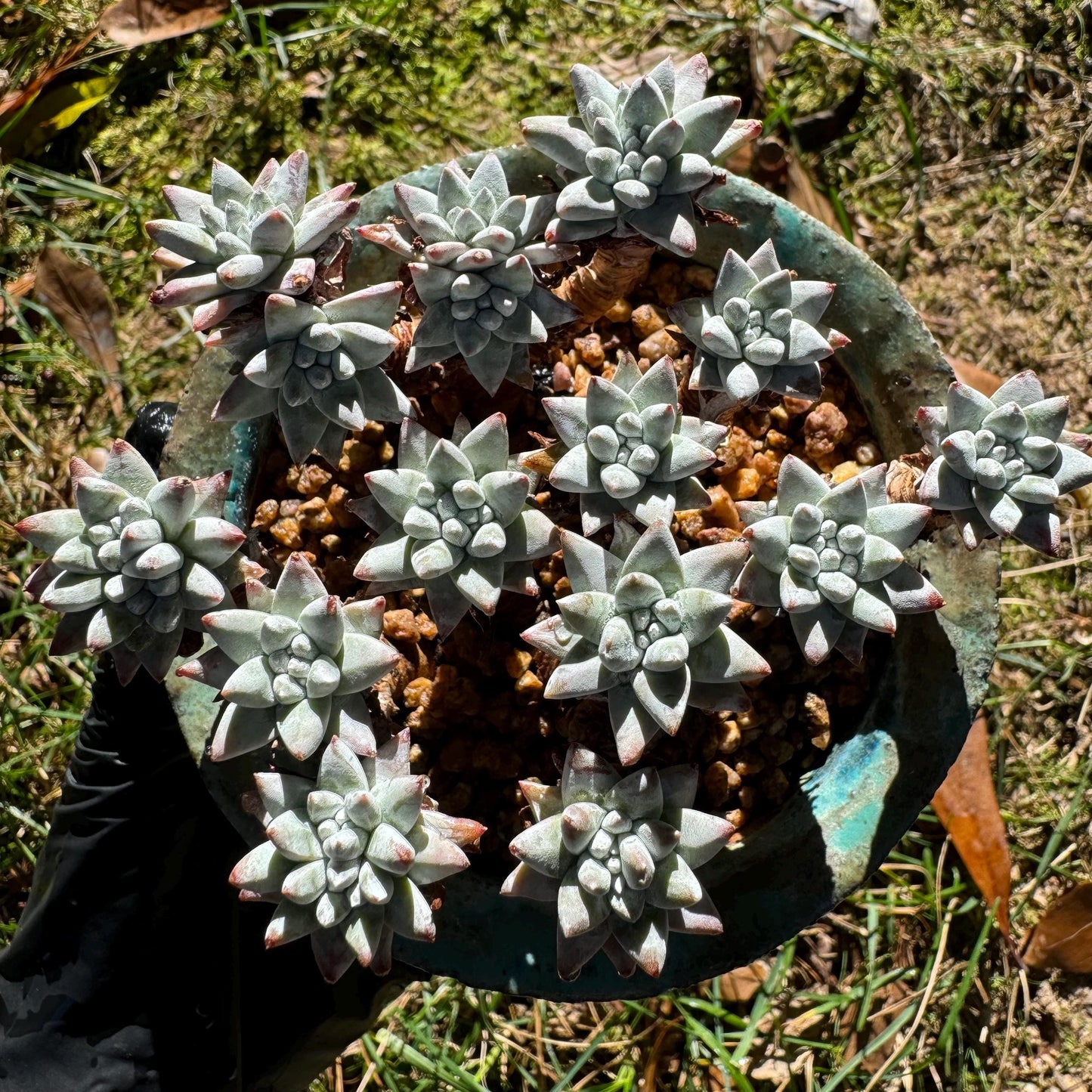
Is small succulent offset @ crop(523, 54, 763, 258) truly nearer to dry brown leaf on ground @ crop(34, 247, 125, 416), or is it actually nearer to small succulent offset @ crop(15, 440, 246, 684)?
small succulent offset @ crop(15, 440, 246, 684)

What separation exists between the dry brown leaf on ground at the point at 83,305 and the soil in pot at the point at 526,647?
→ 92 cm

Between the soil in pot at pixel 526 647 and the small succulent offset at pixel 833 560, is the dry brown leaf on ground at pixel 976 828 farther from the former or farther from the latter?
the small succulent offset at pixel 833 560

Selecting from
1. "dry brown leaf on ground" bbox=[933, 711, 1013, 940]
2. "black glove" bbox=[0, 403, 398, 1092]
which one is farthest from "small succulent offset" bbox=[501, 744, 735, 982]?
"dry brown leaf on ground" bbox=[933, 711, 1013, 940]

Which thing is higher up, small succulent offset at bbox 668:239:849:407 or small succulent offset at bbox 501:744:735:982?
small succulent offset at bbox 668:239:849:407

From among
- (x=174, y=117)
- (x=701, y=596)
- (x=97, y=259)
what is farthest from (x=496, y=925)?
(x=174, y=117)

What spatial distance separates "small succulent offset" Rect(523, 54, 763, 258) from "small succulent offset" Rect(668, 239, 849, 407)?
0.32 feet

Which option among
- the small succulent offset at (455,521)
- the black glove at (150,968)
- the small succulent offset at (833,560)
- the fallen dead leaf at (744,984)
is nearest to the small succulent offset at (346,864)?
the small succulent offset at (455,521)

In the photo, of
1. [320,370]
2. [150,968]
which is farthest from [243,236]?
[150,968]

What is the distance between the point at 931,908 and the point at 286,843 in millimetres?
1536

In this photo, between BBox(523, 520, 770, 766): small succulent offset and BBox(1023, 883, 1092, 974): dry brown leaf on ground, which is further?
BBox(1023, 883, 1092, 974): dry brown leaf on ground

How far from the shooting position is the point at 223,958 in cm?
186

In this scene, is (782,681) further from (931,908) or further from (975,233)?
(975,233)

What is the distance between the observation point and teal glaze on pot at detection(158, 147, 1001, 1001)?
4.76ft

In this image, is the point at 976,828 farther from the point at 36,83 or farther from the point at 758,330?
the point at 36,83
